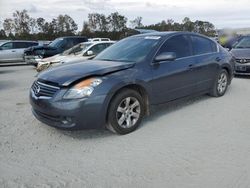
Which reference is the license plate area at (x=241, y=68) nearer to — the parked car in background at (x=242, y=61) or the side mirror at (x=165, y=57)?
the parked car in background at (x=242, y=61)

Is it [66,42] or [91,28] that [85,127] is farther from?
[91,28]

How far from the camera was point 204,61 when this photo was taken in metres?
6.70

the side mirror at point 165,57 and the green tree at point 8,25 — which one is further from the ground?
the green tree at point 8,25

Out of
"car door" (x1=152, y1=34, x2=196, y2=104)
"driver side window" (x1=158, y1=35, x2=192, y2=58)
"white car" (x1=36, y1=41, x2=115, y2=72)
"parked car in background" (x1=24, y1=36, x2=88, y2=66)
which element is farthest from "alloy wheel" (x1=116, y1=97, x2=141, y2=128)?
"parked car in background" (x1=24, y1=36, x2=88, y2=66)

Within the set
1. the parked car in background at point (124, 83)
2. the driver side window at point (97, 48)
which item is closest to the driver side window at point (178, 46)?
the parked car in background at point (124, 83)

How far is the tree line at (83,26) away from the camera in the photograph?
3775 centimetres

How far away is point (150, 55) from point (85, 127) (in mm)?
1770

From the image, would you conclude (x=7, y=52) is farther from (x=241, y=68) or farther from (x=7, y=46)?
(x=241, y=68)

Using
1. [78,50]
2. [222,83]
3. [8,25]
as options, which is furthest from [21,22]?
[222,83]

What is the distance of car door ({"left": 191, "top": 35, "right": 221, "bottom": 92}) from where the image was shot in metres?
6.52

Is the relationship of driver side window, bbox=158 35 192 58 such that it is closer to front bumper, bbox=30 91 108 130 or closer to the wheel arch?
the wheel arch

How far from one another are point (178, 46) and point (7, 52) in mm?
14518

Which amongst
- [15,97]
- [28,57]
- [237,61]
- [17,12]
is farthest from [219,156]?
[17,12]

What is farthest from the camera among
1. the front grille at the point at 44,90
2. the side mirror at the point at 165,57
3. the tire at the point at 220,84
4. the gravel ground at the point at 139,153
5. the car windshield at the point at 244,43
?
the car windshield at the point at 244,43
